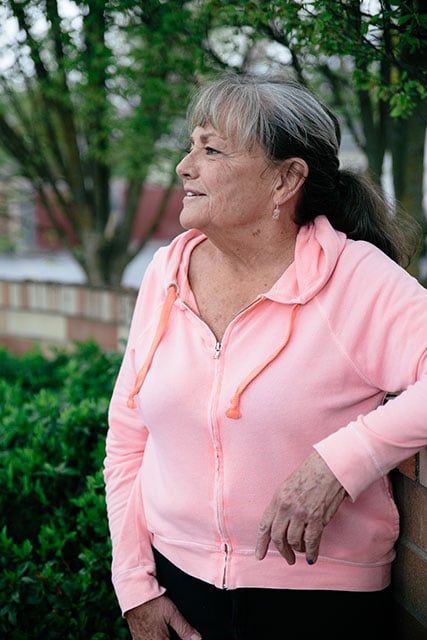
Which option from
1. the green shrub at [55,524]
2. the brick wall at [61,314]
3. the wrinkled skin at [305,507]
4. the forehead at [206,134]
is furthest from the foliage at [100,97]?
the wrinkled skin at [305,507]

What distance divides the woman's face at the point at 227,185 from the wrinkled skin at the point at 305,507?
629 millimetres

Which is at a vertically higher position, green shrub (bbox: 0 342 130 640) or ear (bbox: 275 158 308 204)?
ear (bbox: 275 158 308 204)

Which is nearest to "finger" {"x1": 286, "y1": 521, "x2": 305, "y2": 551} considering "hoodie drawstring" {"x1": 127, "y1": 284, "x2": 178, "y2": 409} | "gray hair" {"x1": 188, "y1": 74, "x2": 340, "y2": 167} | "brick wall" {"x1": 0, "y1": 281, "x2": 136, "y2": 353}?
"hoodie drawstring" {"x1": 127, "y1": 284, "x2": 178, "y2": 409}

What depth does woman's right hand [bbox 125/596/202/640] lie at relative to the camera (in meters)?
2.02

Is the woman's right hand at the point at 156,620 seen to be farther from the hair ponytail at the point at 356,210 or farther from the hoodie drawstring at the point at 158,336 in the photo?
the hair ponytail at the point at 356,210

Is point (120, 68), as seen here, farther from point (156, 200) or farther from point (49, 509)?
point (156, 200)

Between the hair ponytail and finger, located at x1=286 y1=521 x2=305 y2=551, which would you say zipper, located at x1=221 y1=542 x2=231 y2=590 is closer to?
finger, located at x1=286 y1=521 x2=305 y2=551

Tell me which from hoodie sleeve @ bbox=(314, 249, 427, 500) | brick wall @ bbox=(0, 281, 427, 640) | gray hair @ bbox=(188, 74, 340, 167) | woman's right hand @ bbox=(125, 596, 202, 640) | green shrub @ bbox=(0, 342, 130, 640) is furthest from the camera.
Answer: brick wall @ bbox=(0, 281, 427, 640)

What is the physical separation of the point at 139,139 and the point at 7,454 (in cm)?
234

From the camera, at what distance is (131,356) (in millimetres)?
2154

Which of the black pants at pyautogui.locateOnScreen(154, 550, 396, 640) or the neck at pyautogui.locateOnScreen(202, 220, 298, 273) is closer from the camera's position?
the black pants at pyautogui.locateOnScreen(154, 550, 396, 640)

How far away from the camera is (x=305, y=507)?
1.69 metres

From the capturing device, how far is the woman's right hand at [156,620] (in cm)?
202

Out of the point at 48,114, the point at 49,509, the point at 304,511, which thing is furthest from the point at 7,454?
the point at 48,114
